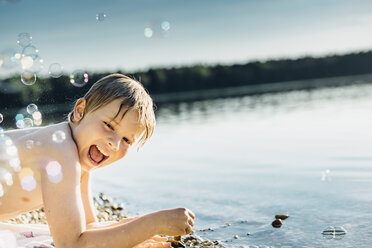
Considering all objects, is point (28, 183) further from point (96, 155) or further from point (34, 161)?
point (96, 155)

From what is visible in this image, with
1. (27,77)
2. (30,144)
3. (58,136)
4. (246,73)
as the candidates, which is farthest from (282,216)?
(246,73)

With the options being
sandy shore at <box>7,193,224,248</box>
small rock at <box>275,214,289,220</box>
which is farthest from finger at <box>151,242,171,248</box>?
small rock at <box>275,214,289,220</box>

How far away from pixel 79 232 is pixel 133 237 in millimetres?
382

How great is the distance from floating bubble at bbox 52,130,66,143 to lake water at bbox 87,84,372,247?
1.94 meters

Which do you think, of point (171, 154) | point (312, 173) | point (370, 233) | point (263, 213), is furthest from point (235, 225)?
point (171, 154)

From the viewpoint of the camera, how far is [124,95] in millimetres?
3350

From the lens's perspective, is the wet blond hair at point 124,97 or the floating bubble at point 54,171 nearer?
the floating bubble at point 54,171

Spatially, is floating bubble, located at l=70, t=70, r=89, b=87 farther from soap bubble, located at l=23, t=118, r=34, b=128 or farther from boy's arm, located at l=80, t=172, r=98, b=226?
boy's arm, located at l=80, t=172, r=98, b=226

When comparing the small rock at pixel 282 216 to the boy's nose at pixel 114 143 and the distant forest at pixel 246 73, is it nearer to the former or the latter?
the boy's nose at pixel 114 143

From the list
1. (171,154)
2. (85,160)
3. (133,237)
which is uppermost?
(85,160)

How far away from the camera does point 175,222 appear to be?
317 centimetres

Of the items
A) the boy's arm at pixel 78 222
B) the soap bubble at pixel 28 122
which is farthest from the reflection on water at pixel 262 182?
the soap bubble at pixel 28 122

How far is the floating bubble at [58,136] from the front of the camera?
3273 millimetres

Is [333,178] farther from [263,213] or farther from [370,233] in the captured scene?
[370,233]
